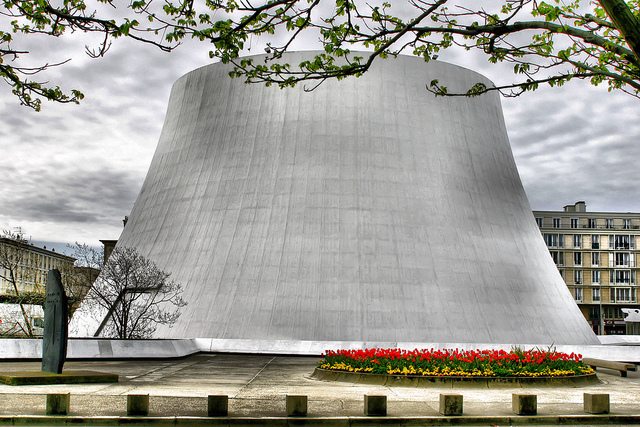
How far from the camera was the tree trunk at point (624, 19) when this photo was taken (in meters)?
7.13

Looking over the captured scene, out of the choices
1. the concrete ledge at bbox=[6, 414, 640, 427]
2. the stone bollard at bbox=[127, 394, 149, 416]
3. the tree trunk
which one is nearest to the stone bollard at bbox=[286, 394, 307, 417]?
the concrete ledge at bbox=[6, 414, 640, 427]

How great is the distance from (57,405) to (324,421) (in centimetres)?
322

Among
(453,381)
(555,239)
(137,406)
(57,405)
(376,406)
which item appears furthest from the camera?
(555,239)

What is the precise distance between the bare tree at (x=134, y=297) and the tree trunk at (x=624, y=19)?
17.0 m

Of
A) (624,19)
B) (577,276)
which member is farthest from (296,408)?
(577,276)

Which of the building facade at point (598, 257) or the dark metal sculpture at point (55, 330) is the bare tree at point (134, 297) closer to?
the dark metal sculpture at point (55, 330)

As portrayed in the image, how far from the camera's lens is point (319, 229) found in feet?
75.0

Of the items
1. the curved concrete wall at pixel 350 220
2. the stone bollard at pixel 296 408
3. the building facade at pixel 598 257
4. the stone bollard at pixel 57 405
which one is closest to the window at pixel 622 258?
the building facade at pixel 598 257

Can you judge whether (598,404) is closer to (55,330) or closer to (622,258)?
(55,330)

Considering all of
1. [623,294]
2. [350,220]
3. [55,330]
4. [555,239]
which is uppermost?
[555,239]

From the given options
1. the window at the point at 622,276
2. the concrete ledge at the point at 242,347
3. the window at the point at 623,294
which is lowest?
the concrete ledge at the point at 242,347

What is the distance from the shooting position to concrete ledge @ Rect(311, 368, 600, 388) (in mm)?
12000

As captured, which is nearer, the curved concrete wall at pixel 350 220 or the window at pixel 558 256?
the curved concrete wall at pixel 350 220

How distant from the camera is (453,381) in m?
12.1
